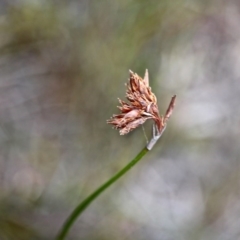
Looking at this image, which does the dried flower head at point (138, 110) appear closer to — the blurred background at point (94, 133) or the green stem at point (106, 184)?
the green stem at point (106, 184)

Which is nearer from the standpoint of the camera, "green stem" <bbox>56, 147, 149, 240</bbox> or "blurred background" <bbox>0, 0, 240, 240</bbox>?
"green stem" <bbox>56, 147, 149, 240</bbox>

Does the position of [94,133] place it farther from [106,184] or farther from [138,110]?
[138,110]

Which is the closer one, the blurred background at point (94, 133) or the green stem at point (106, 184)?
the green stem at point (106, 184)

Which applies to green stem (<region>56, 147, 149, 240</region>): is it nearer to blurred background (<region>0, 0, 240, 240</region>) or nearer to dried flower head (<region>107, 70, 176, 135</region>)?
dried flower head (<region>107, 70, 176, 135</region>)

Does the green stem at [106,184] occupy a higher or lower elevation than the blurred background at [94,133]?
lower

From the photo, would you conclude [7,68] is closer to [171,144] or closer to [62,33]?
[62,33]

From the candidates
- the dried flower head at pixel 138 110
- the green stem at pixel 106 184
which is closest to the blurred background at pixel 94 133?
the green stem at pixel 106 184

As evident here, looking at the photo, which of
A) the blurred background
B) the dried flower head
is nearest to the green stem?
the dried flower head

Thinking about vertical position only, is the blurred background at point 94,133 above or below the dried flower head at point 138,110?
above

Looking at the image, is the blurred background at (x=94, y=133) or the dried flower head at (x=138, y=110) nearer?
the dried flower head at (x=138, y=110)
